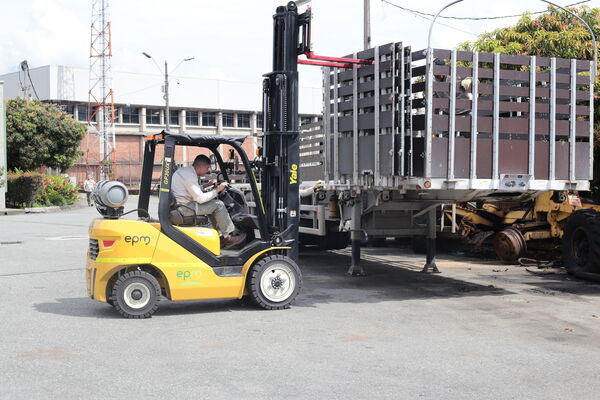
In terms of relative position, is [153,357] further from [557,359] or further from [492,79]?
[492,79]

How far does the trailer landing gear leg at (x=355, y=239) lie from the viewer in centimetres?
1223

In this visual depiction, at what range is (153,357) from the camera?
6.82m

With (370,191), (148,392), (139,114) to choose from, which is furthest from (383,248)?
(139,114)

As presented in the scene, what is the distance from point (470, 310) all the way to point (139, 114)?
2473 inches

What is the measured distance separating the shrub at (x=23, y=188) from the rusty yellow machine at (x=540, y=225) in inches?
961

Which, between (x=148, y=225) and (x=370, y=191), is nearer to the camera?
(x=148, y=225)

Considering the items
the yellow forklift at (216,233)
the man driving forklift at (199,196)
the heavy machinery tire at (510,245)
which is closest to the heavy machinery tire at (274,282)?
the yellow forklift at (216,233)

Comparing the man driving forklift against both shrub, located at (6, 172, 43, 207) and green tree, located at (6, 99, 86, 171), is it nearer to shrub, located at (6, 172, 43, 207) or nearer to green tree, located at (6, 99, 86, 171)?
shrub, located at (6, 172, 43, 207)

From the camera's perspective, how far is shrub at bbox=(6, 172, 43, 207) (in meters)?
34.5

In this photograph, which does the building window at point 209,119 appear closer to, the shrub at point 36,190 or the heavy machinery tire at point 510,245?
the shrub at point 36,190

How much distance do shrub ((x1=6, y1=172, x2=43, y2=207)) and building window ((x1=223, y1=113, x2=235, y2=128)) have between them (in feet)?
131

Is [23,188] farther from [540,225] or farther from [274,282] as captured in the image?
[274,282]

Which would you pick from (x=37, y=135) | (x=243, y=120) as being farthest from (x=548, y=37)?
(x=243, y=120)

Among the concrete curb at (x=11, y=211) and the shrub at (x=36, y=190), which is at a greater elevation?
the shrub at (x=36, y=190)
